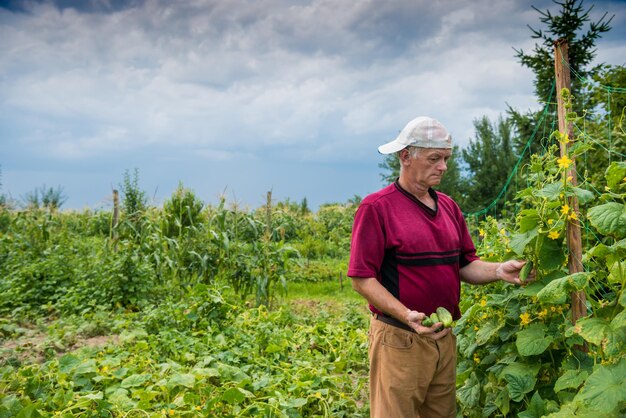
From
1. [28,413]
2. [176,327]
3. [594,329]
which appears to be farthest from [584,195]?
[176,327]

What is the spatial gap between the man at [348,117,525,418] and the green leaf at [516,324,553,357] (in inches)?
9.9

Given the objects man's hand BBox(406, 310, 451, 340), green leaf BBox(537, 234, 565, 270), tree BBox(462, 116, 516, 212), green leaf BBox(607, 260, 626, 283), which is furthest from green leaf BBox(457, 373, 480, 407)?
tree BBox(462, 116, 516, 212)

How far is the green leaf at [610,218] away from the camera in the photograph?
1.97m

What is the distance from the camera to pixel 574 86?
1067 centimetres

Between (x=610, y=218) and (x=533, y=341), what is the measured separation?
704 mm

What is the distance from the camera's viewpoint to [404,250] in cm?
257

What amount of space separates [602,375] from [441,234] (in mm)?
987

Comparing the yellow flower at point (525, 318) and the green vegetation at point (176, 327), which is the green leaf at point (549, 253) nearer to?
the yellow flower at point (525, 318)

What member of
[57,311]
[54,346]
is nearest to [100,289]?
[57,311]

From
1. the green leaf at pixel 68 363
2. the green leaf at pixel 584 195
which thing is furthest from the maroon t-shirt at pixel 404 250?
the green leaf at pixel 68 363

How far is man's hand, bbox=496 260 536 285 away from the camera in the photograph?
8.52 ft

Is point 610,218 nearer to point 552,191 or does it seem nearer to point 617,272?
point 617,272

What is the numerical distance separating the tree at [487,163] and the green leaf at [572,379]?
12880 millimetres

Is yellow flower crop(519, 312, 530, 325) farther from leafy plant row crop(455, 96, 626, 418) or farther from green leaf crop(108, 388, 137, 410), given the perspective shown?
green leaf crop(108, 388, 137, 410)
